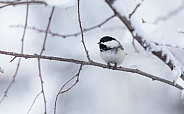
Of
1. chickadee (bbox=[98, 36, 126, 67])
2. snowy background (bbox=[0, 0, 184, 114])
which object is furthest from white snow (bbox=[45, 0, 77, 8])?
snowy background (bbox=[0, 0, 184, 114])

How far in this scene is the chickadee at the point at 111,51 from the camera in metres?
1.11

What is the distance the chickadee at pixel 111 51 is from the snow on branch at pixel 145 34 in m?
0.26

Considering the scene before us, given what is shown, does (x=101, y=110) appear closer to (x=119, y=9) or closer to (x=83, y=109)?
(x=83, y=109)

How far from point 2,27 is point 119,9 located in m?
2.41

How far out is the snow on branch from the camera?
30.8 inches

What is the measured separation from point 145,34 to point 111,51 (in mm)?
306

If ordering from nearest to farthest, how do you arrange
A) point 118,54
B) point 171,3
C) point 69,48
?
point 118,54, point 171,3, point 69,48

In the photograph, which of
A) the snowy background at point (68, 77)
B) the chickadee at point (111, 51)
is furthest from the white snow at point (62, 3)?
the snowy background at point (68, 77)

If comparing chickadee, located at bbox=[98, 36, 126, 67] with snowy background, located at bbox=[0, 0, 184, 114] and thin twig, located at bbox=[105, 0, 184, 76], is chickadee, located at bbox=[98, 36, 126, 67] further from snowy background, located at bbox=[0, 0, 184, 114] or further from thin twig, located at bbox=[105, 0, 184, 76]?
snowy background, located at bbox=[0, 0, 184, 114]

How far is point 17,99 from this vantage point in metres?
3.25

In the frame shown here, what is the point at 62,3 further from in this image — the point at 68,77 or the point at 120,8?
the point at 68,77

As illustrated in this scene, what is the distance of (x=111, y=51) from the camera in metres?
1.13

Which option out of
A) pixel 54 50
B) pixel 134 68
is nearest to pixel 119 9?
pixel 134 68

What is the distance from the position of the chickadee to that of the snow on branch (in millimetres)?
263
